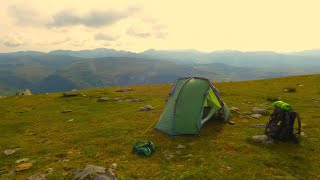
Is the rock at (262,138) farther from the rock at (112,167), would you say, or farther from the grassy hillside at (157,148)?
the rock at (112,167)

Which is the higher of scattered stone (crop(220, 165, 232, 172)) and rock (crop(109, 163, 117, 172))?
scattered stone (crop(220, 165, 232, 172))

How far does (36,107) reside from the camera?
142ft

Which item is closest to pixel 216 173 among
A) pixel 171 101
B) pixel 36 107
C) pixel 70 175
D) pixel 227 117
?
pixel 70 175

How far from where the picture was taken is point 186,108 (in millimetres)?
23688

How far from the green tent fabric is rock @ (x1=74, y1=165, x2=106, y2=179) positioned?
7.96 meters

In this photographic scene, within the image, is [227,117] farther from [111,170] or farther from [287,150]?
[111,170]

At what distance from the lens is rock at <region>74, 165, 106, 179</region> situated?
15.1 metres

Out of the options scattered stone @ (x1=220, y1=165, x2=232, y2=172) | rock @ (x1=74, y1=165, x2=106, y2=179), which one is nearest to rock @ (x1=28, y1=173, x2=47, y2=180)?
rock @ (x1=74, y1=165, x2=106, y2=179)

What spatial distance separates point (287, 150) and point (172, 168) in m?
8.09

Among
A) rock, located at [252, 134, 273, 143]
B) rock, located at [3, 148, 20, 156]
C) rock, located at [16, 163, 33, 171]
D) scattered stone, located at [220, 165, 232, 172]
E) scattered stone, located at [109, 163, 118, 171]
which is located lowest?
rock, located at [3, 148, 20, 156]

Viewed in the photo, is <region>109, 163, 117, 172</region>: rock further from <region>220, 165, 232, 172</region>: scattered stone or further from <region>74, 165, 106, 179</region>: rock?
<region>220, 165, 232, 172</region>: scattered stone

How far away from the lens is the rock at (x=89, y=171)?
15.1m

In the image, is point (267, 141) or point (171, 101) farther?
point (171, 101)

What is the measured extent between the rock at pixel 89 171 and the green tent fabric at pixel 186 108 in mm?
7965
